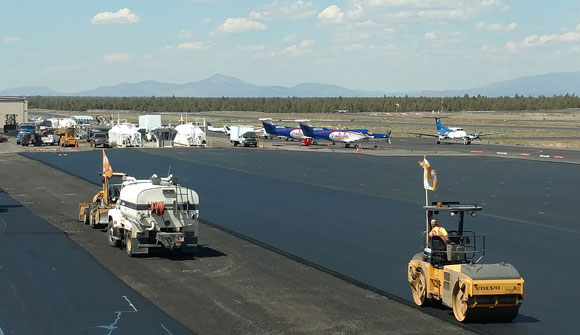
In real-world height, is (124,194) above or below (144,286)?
above

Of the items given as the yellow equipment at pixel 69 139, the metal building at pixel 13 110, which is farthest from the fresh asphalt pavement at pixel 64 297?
the metal building at pixel 13 110

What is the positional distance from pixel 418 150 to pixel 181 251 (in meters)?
82.6

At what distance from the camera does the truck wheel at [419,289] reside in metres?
26.4

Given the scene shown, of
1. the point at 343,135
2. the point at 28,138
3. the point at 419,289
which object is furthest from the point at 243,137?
the point at 419,289

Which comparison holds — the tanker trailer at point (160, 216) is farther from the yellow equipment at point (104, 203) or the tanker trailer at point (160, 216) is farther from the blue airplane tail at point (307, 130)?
the blue airplane tail at point (307, 130)

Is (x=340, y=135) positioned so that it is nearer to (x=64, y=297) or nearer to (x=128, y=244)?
(x=128, y=244)

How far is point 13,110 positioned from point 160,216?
151m

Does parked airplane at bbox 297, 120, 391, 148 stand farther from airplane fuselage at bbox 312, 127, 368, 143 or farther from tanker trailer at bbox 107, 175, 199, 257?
tanker trailer at bbox 107, 175, 199, 257

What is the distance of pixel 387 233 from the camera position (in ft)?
150

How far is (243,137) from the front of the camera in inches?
4958

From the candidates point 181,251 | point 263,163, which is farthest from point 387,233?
point 263,163

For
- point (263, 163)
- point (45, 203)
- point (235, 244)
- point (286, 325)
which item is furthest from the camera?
point (263, 163)

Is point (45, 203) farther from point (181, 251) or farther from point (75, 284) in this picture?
point (75, 284)

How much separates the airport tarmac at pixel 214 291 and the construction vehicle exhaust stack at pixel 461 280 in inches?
33.4
